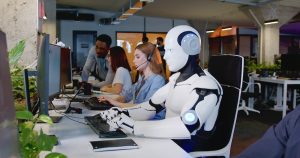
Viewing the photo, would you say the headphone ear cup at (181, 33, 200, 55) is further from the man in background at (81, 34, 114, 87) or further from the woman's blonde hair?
the man in background at (81, 34, 114, 87)

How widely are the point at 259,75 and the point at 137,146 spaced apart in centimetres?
774

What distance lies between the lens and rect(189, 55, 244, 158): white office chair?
2297 millimetres

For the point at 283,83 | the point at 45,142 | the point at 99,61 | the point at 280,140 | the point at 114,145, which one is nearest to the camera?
the point at 45,142

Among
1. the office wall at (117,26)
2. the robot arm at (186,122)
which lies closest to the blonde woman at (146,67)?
the robot arm at (186,122)

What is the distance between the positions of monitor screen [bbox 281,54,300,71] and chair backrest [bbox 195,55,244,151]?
5.90 meters

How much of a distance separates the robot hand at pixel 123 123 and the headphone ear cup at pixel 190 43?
590mm

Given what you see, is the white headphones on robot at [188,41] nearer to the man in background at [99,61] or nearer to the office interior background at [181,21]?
the man in background at [99,61]

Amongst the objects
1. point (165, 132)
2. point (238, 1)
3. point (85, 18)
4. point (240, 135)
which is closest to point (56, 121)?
point (165, 132)

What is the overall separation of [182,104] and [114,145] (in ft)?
2.08

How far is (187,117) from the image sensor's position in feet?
6.23

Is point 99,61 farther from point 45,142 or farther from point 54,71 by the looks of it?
point 45,142

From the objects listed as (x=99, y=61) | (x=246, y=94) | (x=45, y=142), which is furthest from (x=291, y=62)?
(x=45, y=142)

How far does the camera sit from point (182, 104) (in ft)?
7.05

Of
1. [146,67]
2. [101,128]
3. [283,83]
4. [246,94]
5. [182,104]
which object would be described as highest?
[146,67]
